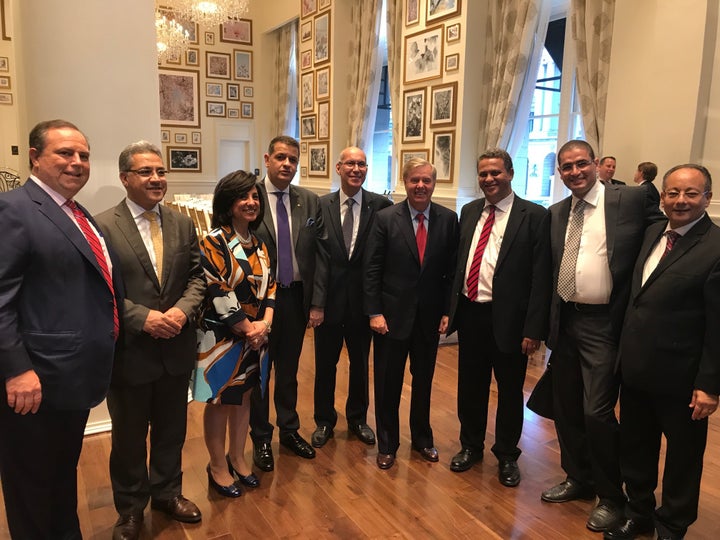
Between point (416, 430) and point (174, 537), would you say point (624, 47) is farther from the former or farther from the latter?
point (174, 537)

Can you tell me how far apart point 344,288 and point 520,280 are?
3.44 feet

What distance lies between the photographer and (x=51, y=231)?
1.92 meters

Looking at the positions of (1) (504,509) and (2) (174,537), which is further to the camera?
(1) (504,509)

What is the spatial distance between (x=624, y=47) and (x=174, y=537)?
17.4ft

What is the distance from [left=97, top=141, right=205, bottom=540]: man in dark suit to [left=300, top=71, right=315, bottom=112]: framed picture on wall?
24.9ft

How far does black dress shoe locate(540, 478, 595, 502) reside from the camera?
2932 millimetres

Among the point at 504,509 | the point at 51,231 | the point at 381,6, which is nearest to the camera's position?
the point at 51,231

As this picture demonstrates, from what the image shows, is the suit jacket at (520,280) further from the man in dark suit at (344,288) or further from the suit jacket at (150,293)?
the suit jacket at (150,293)

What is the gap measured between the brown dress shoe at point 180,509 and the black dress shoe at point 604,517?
190cm

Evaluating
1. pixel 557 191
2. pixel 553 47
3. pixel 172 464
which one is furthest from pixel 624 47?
pixel 172 464

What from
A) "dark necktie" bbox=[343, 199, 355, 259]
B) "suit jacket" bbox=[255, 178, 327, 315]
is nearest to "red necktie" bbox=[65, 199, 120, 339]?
"suit jacket" bbox=[255, 178, 327, 315]

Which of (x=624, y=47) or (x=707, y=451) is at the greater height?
(x=624, y=47)

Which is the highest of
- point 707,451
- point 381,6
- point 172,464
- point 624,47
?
point 381,6

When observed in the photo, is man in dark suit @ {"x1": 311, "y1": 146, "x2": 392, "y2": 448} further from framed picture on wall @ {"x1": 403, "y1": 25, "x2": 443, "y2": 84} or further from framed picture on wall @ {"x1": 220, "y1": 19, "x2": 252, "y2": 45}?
framed picture on wall @ {"x1": 220, "y1": 19, "x2": 252, "y2": 45}
